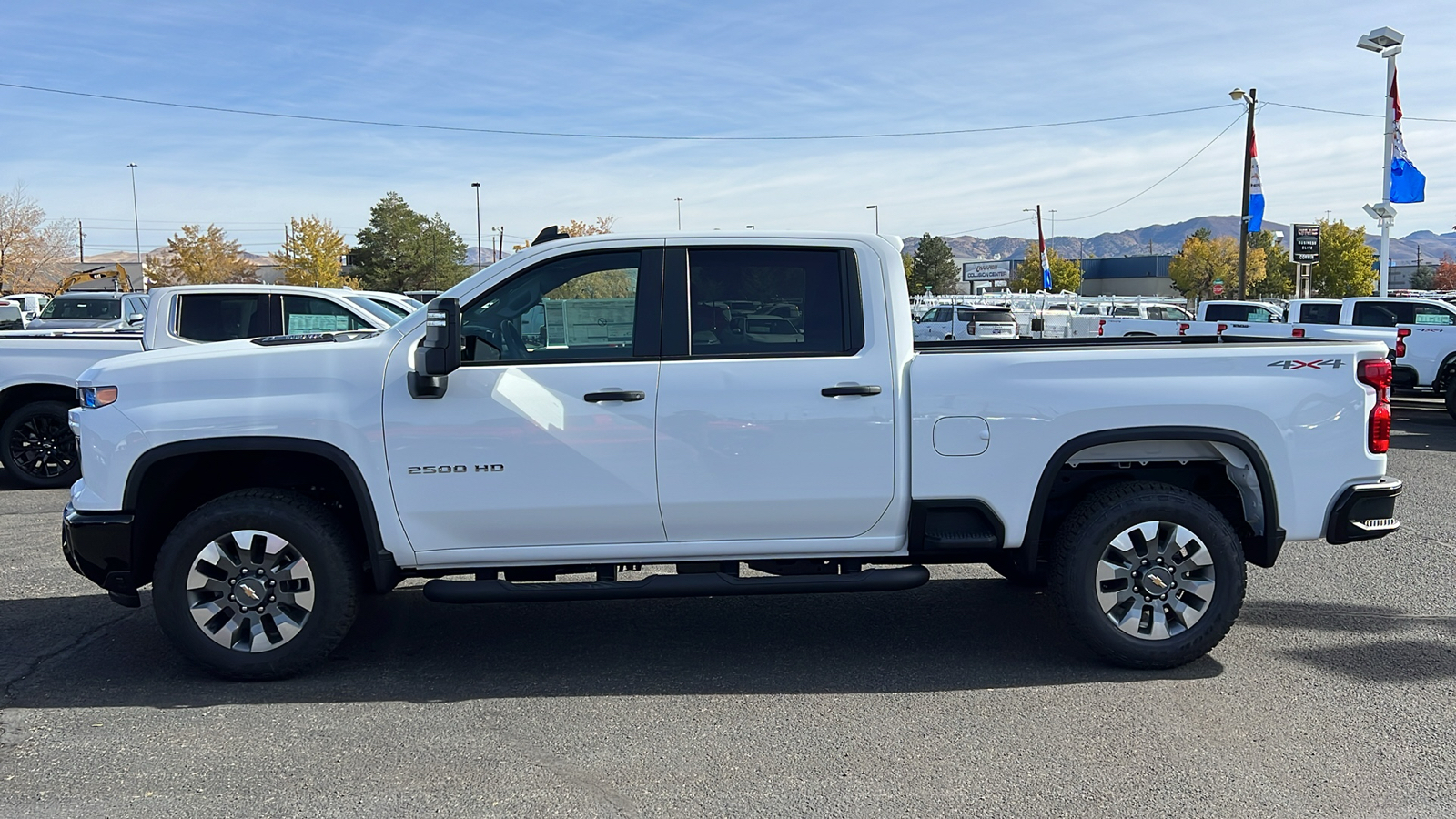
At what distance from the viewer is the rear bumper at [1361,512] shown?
4.87 metres

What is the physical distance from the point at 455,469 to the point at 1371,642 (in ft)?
14.6

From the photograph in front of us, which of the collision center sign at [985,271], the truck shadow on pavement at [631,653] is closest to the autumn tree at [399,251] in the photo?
the collision center sign at [985,271]

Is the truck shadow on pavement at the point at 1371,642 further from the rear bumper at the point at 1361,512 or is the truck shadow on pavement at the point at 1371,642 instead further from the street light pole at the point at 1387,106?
the street light pole at the point at 1387,106

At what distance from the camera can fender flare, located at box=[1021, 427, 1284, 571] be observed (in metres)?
4.76

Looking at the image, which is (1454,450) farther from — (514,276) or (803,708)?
(514,276)

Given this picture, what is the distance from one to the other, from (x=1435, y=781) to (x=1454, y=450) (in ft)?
33.1

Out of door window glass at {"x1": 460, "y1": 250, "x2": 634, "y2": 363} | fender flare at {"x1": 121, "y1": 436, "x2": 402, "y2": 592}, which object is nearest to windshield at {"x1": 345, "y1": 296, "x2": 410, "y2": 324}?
fender flare at {"x1": 121, "y1": 436, "x2": 402, "y2": 592}

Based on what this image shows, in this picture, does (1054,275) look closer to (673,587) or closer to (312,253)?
(312,253)

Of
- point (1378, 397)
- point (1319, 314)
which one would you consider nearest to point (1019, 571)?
point (1378, 397)

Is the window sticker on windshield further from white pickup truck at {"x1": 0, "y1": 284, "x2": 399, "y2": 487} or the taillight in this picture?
the taillight

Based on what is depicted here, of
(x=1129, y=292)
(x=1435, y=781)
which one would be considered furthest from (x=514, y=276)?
(x=1129, y=292)

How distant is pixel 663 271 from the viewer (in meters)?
4.88

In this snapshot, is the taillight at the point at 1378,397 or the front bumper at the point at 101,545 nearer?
the front bumper at the point at 101,545

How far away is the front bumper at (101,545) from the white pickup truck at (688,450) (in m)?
0.01
